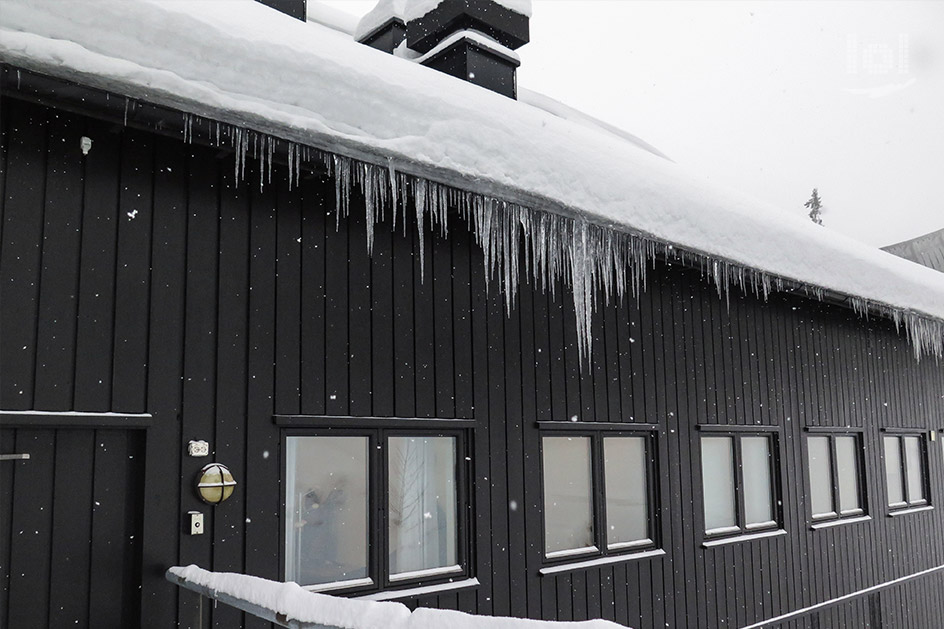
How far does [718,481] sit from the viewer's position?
7000 millimetres

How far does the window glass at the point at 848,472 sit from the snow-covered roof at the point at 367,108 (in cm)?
357

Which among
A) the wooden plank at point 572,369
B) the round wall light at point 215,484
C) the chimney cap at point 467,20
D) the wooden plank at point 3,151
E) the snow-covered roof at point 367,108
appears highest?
the chimney cap at point 467,20

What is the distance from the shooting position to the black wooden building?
135 inches

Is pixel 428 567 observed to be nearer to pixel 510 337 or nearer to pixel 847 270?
pixel 510 337

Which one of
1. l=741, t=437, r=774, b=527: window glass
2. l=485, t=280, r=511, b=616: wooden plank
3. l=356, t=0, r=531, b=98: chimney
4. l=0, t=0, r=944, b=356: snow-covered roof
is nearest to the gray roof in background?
l=741, t=437, r=774, b=527: window glass

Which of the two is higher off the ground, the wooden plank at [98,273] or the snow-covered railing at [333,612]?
the wooden plank at [98,273]

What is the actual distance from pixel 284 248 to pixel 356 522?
1.61 meters

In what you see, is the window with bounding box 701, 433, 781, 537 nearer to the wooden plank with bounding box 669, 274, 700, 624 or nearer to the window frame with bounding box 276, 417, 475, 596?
the wooden plank with bounding box 669, 274, 700, 624

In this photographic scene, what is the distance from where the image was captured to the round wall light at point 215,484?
3.79 m

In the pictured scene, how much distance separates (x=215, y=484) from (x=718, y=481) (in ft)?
15.6

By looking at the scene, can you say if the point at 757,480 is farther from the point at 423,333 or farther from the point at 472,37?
the point at 472,37

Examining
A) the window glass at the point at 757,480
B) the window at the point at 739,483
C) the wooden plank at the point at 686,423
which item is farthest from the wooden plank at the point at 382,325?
the window glass at the point at 757,480

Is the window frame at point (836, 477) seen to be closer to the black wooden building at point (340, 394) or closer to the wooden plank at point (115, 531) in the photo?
the black wooden building at point (340, 394)

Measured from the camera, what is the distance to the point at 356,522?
4.47 metres
